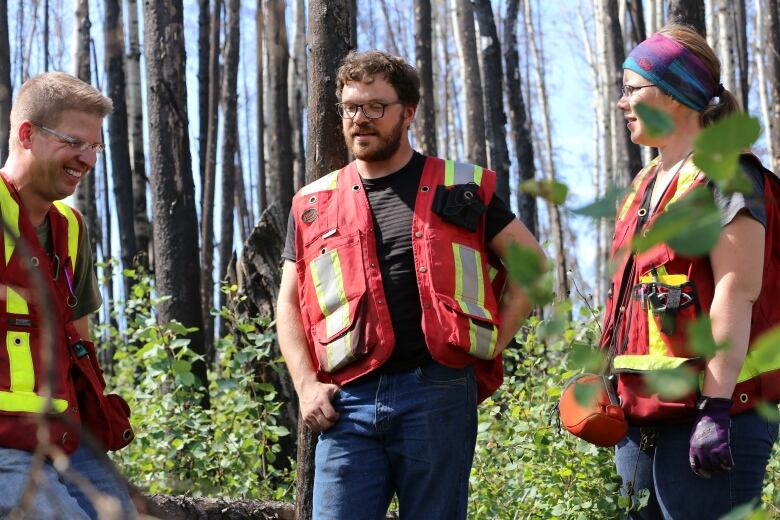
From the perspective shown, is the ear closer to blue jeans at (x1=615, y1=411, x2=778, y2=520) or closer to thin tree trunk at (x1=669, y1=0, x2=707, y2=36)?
blue jeans at (x1=615, y1=411, x2=778, y2=520)

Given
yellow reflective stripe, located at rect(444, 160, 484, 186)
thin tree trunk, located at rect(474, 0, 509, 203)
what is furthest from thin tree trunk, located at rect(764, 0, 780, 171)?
yellow reflective stripe, located at rect(444, 160, 484, 186)

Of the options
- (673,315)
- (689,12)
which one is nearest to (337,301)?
(673,315)

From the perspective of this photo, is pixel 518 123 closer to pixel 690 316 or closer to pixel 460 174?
pixel 460 174

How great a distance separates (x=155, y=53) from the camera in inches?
346

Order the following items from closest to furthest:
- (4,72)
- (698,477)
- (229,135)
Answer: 1. (698,477)
2. (4,72)
3. (229,135)

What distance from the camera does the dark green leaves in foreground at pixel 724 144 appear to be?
87 cm

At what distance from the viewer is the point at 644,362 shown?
283 centimetres

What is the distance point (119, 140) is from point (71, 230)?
37.9 feet

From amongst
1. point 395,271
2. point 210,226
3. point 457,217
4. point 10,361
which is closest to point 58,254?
point 10,361

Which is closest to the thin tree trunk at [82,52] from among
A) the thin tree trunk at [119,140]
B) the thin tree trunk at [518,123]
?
the thin tree trunk at [119,140]

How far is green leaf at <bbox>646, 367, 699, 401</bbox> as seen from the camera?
2.90 feet

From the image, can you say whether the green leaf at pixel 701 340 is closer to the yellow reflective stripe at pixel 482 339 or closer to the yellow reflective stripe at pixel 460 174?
the yellow reflective stripe at pixel 482 339

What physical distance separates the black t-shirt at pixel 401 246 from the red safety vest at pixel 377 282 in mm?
29

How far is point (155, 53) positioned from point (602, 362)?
27.2 ft
